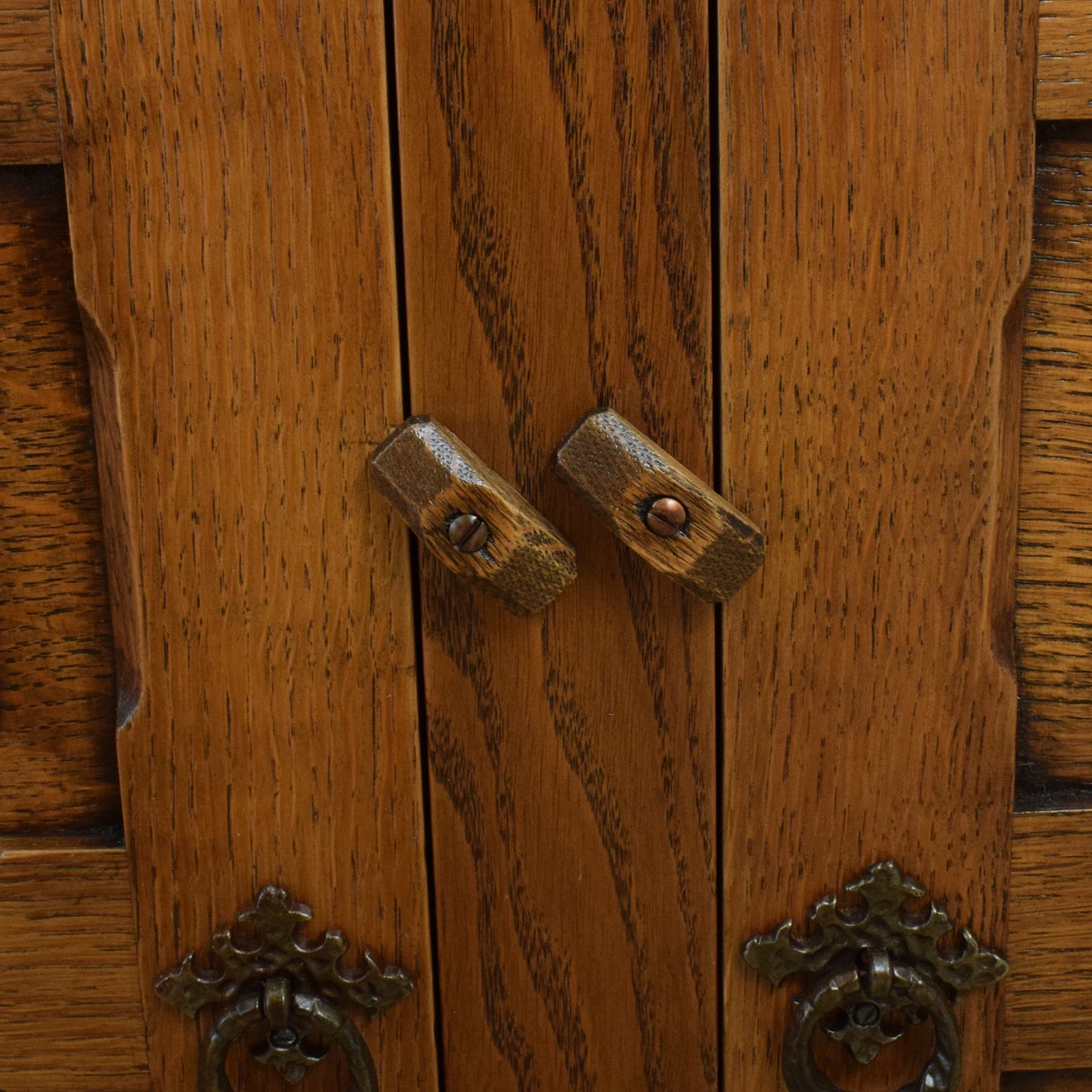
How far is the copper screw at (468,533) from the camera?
1.49 ft

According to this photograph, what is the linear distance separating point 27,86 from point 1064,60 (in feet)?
1.56

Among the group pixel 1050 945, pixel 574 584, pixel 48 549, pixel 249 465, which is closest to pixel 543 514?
pixel 574 584

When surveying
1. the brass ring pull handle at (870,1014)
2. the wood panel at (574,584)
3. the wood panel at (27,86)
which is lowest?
the brass ring pull handle at (870,1014)

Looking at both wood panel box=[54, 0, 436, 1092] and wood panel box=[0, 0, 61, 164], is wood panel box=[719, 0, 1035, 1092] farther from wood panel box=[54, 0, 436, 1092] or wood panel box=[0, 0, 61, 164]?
wood panel box=[0, 0, 61, 164]

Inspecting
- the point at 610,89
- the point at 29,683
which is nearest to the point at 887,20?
the point at 610,89

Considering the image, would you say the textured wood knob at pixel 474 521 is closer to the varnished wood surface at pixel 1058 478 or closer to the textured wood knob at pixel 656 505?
the textured wood knob at pixel 656 505

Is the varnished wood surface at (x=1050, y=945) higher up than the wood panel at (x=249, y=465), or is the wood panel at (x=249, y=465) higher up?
the wood panel at (x=249, y=465)

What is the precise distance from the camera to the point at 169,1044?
1.77 ft

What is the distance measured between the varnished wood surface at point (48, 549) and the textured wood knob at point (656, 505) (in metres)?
0.25

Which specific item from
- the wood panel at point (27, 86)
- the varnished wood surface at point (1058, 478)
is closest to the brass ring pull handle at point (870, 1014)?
the varnished wood surface at point (1058, 478)

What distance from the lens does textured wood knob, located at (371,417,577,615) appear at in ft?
1.49

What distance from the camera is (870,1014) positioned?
0.54 m

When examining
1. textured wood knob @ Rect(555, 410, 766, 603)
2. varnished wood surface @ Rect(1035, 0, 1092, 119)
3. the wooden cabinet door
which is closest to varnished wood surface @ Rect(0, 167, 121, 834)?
the wooden cabinet door

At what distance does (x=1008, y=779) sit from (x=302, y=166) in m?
0.46
